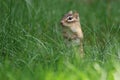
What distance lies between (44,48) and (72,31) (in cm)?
61

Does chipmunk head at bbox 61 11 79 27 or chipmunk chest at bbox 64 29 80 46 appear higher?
chipmunk head at bbox 61 11 79 27

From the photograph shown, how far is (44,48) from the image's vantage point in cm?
691

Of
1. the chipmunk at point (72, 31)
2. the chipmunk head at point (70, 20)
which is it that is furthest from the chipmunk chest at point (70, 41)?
the chipmunk head at point (70, 20)

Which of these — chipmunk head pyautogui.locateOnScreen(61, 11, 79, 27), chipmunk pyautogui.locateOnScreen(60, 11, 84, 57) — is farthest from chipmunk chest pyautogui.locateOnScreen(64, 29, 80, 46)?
chipmunk head pyautogui.locateOnScreen(61, 11, 79, 27)

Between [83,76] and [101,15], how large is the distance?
4839 millimetres

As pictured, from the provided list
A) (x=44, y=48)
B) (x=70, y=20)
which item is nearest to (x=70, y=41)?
(x=70, y=20)

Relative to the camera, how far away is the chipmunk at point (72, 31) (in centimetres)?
725

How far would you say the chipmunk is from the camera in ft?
23.8

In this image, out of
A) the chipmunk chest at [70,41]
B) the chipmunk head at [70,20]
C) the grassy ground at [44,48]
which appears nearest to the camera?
the grassy ground at [44,48]

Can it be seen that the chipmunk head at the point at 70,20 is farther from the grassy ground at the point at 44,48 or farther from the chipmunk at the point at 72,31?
the grassy ground at the point at 44,48

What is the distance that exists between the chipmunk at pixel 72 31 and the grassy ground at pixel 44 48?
11cm

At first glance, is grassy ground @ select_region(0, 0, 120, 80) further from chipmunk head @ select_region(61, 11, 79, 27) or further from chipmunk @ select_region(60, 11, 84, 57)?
chipmunk head @ select_region(61, 11, 79, 27)

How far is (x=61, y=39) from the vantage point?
7.51m

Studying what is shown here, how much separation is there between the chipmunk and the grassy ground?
0.11 m
